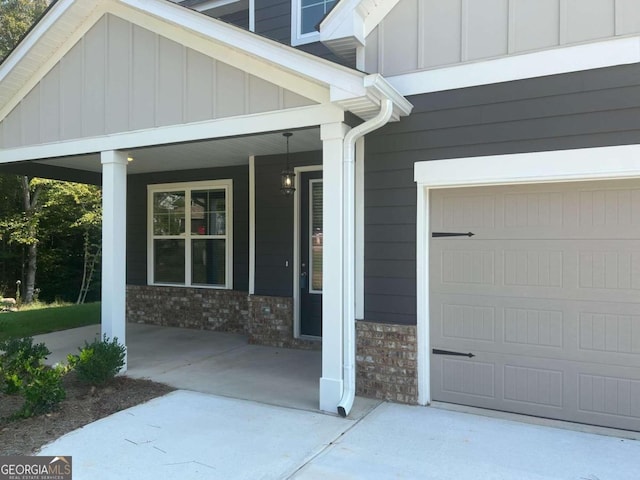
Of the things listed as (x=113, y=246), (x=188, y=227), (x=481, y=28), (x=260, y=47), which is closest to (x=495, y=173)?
(x=481, y=28)

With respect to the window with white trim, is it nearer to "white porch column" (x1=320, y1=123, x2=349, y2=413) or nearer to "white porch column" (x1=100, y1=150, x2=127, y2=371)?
"white porch column" (x1=320, y1=123, x2=349, y2=413)

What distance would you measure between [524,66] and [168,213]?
643cm

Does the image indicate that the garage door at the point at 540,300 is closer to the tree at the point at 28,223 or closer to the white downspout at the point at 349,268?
the white downspout at the point at 349,268

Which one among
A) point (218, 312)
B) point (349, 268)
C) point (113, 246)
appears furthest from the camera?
point (218, 312)

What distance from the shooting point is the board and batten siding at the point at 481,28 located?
382 cm

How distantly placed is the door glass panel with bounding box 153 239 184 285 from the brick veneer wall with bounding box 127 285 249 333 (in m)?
0.21

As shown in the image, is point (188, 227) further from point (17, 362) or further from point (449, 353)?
point (449, 353)

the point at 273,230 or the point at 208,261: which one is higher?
the point at 273,230

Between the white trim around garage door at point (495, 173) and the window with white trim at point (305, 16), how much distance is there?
2849mm

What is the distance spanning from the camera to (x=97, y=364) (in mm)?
4672

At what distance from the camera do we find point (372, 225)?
15.1 feet

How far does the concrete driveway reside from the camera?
321 cm

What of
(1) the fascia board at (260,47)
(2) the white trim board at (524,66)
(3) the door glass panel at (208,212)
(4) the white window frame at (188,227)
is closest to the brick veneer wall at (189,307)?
(4) the white window frame at (188,227)

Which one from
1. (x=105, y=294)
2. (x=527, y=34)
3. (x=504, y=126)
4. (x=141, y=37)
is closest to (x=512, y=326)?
(x=504, y=126)
